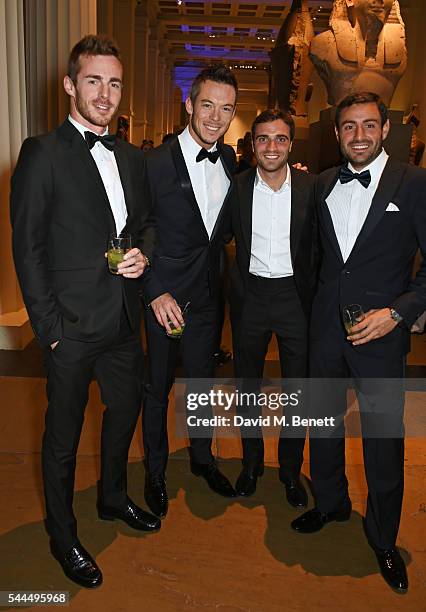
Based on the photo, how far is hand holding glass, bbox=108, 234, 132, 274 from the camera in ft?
7.32

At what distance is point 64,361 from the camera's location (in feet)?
7.63

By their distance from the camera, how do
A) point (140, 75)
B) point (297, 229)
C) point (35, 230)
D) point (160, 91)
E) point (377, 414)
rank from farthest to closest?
point (160, 91), point (140, 75), point (297, 229), point (377, 414), point (35, 230)

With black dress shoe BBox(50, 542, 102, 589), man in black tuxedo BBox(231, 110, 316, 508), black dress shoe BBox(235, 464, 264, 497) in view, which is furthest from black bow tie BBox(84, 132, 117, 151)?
black dress shoe BBox(235, 464, 264, 497)

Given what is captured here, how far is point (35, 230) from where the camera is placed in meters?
2.15

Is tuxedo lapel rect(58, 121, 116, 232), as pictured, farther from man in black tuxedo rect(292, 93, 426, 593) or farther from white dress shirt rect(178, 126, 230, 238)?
man in black tuxedo rect(292, 93, 426, 593)

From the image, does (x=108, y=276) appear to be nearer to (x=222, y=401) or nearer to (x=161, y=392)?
(x=161, y=392)

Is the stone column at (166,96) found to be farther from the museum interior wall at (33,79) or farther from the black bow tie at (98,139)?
the black bow tie at (98,139)

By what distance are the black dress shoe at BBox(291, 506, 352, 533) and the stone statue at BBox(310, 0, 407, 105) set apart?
449cm

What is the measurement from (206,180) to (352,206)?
2.57ft

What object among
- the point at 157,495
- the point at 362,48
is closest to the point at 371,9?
the point at 362,48

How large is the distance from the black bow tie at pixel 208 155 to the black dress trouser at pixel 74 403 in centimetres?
91

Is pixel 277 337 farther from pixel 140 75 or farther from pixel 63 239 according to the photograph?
pixel 140 75

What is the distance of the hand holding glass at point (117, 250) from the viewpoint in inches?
87.9

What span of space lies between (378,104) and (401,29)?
4.31m
